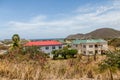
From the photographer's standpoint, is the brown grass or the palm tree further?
the palm tree

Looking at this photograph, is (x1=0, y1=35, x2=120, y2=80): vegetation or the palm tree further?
the palm tree

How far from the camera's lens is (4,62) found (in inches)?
328

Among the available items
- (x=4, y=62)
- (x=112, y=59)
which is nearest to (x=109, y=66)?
(x=112, y=59)

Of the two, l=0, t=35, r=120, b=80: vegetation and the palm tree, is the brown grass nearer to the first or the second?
l=0, t=35, r=120, b=80: vegetation

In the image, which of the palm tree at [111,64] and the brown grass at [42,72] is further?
the palm tree at [111,64]

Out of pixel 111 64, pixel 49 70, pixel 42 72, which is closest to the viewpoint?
pixel 42 72

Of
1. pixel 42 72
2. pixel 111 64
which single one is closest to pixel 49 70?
pixel 42 72

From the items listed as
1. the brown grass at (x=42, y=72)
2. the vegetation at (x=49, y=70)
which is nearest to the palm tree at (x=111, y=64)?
the vegetation at (x=49, y=70)

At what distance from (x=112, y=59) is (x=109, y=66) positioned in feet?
1.84

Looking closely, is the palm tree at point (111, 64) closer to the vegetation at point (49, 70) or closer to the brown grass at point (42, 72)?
the vegetation at point (49, 70)

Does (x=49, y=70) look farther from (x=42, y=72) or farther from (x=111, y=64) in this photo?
(x=111, y=64)

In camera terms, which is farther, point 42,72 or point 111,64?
point 111,64

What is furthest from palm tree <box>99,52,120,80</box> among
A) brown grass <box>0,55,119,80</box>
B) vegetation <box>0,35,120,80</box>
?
brown grass <box>0,55,119,80</box>

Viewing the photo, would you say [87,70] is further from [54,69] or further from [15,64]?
[15,64]
